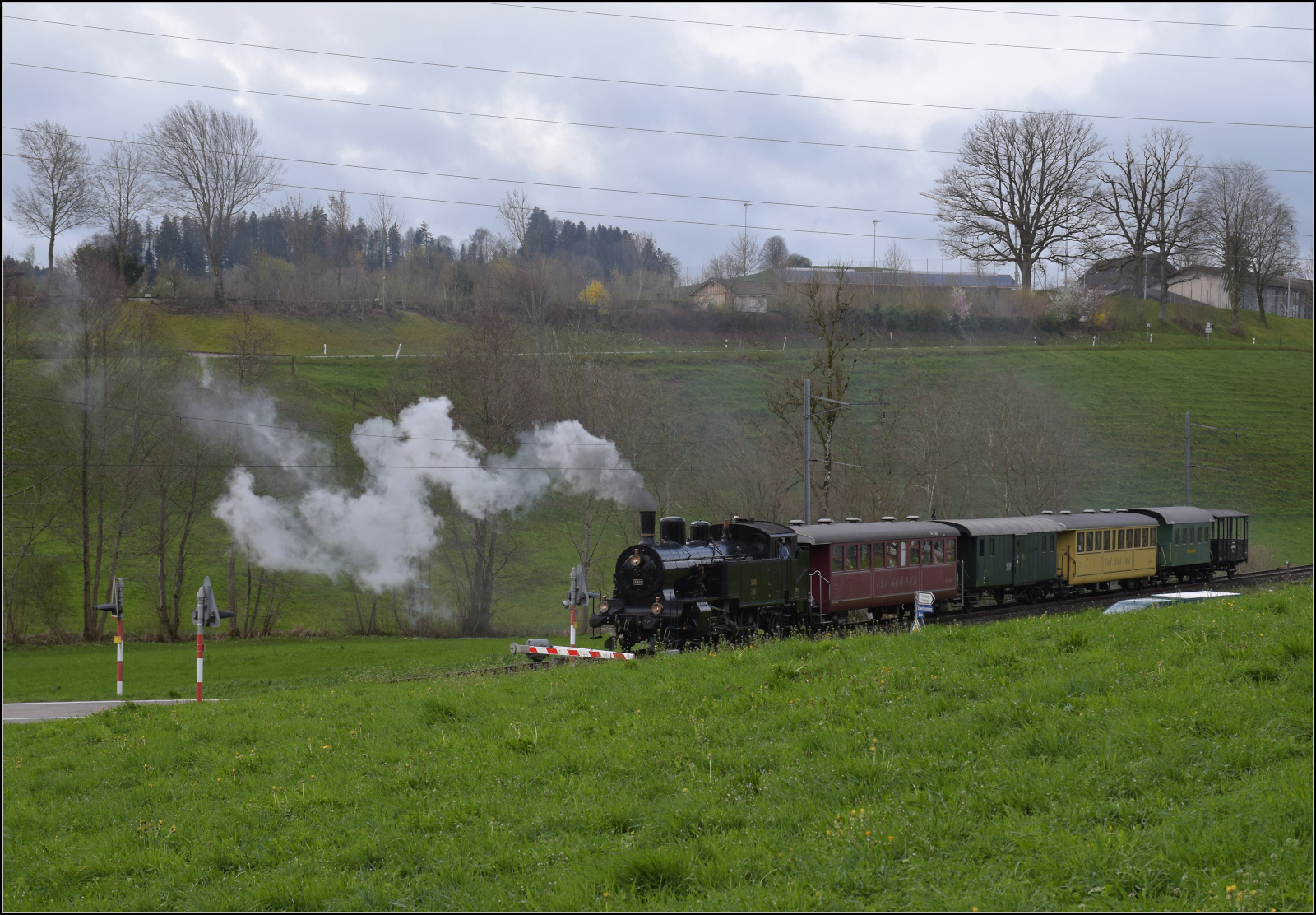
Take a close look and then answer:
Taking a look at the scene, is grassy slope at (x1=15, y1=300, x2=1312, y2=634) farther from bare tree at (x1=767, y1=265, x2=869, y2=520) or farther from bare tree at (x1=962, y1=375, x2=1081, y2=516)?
bare tree at (x1=962, y1=375, x2=1081, y2=516)

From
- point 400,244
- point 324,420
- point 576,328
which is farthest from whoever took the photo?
point 400,244

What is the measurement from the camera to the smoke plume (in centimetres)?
3806

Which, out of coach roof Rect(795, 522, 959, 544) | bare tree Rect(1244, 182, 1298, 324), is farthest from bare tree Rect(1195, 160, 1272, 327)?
coach roof Rect(795, 522, 959, 544)

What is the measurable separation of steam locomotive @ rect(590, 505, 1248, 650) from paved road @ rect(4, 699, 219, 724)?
9795 millimetres

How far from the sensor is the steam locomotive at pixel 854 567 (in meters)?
21.4

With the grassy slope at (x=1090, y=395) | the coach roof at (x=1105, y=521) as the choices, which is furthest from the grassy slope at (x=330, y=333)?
the coach roof at (x=1105, y=521)

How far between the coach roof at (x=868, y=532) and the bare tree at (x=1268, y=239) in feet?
89.2

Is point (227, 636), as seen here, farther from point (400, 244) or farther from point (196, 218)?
point (400, 244)

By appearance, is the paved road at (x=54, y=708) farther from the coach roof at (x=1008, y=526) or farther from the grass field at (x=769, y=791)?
the coach roof at (x=1008, y=526)

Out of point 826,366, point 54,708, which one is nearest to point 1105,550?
point 826,366

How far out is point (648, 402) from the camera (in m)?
51.8

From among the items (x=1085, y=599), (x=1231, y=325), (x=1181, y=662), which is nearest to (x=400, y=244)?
(x=1231, y=325)

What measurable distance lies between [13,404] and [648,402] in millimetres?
29150

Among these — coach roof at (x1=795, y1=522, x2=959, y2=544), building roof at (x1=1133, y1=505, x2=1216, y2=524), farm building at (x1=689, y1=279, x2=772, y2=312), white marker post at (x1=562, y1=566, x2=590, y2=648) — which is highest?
farm building at (x1=689, y1=279, x2=772, y2=312)
